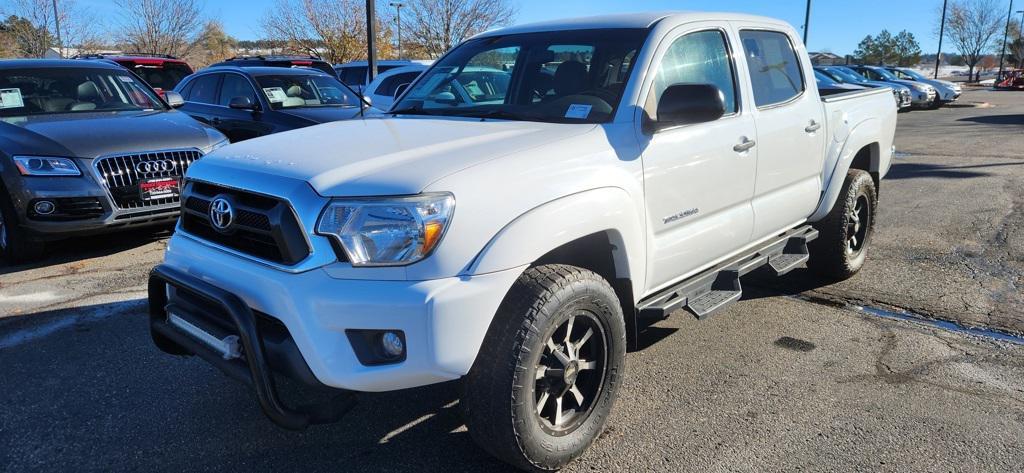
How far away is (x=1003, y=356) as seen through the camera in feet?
13.7

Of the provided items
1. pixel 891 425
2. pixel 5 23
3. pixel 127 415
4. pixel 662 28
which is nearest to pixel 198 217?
pixel 127 415

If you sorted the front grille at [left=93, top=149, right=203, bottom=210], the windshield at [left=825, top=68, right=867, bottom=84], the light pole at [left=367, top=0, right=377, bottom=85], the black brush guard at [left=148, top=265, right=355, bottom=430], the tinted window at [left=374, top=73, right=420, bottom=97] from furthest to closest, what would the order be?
the windshield at [left=825, top=68, right=867, bottom=84]
the light pole at [left=367, top=0, right=377, bottom=85]
the tinted window at [left=374, top=73, right=420, bottom=97]
the front grille at [left=93, top=149, right=203, bottom=210]
the black brush guard at [left=148, top=265, right=355, bottom=430]

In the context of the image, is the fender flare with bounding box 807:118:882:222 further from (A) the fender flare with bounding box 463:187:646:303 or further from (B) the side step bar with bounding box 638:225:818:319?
(A) the fender flare with bounding box 463:187:646:303

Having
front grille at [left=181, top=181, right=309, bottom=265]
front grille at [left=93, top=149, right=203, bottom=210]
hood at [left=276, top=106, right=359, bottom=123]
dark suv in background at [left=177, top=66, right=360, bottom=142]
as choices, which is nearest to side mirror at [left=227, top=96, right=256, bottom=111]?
dark suv in background at [left=177, top=66, right=360, bottom=142]

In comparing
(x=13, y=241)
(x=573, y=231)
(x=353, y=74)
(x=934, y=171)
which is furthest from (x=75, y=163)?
(x=353, y=74)

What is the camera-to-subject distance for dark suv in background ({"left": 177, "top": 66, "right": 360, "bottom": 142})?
339 inches

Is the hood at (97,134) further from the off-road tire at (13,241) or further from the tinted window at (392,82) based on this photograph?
the tinted window at (392,82)

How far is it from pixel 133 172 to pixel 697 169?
463cm

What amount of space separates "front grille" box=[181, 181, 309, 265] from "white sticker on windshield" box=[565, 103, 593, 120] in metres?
1.39

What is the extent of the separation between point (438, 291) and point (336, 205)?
47cm

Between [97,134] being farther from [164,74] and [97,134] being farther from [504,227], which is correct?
[164,74]

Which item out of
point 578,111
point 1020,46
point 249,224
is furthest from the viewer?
point 1020,46

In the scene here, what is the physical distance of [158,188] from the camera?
6059 mm

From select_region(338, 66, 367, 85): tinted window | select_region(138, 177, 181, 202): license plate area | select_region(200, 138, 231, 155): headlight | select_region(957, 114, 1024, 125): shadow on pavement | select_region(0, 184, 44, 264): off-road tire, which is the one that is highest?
select_region(338, 66, 367, 85): tinted window
